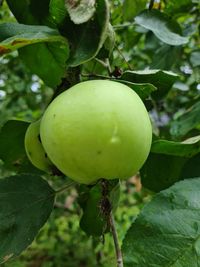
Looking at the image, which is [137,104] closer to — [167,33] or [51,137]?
[51,137]

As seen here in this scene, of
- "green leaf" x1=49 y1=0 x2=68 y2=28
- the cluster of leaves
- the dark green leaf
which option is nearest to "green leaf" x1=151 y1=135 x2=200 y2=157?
the cluster of leaves

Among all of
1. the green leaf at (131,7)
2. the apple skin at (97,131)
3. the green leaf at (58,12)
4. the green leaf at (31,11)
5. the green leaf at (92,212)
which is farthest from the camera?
the green leaf at (131,7)

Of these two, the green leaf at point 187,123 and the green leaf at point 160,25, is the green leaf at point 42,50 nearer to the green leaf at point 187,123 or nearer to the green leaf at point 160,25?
the green leaf at point 160,25

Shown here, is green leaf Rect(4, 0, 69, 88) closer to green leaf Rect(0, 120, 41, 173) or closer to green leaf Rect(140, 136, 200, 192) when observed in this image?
green leaf Rect(0, 120, 41, 173)

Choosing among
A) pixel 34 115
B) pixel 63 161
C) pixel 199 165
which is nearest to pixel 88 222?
pixel 199 165

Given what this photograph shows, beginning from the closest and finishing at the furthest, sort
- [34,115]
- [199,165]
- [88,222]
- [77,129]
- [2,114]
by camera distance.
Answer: [77,129] → [199,165] → [88,222] → [34,115] → [2,114]

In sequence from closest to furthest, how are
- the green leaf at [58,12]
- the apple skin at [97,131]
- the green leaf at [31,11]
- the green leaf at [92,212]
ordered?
1. the apple skin at [97,131]
2. the green leaf at [58,12]
3. the green leaf at [31,11]
4. the green leaf at [92,212]

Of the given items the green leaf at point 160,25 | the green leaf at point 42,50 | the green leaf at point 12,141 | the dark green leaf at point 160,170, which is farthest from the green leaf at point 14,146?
the green leaf at point 160,25

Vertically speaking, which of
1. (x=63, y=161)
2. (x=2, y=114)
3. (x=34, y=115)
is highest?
(x=63, y=161)
